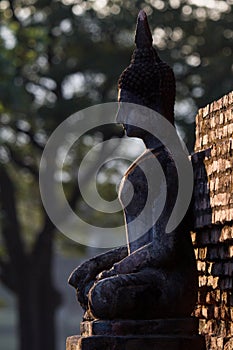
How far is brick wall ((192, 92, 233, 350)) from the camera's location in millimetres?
8531

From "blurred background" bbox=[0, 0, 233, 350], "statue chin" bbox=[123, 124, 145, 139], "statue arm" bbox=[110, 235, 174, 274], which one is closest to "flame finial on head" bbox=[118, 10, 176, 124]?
"statue chin" bbox=[123, 124, 145, 139]

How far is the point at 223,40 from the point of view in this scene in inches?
1054

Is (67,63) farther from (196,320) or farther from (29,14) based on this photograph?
(196,320)

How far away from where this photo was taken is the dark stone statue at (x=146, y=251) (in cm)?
849

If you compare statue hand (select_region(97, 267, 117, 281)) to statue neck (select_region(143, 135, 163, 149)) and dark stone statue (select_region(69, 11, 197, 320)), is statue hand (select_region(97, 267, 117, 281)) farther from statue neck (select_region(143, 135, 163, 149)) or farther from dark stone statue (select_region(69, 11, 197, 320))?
statue neck (select_region(143, 135, 163, 149))

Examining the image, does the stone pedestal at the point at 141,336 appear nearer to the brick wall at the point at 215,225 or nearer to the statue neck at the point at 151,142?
the brick wall at the point at 215,225

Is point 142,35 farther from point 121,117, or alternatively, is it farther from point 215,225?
point 215,225

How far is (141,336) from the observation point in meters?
8.40

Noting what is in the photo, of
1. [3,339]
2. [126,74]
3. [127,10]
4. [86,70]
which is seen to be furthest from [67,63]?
[3,339]

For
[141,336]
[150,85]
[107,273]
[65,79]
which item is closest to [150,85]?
[150,85]

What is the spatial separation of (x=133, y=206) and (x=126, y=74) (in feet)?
3.03

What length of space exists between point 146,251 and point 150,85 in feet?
3.88

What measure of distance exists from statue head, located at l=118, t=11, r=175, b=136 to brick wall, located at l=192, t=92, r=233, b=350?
356 millimetres

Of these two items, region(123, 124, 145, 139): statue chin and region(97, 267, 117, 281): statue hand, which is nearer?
region(97, 267, 117, 281): statue hand
